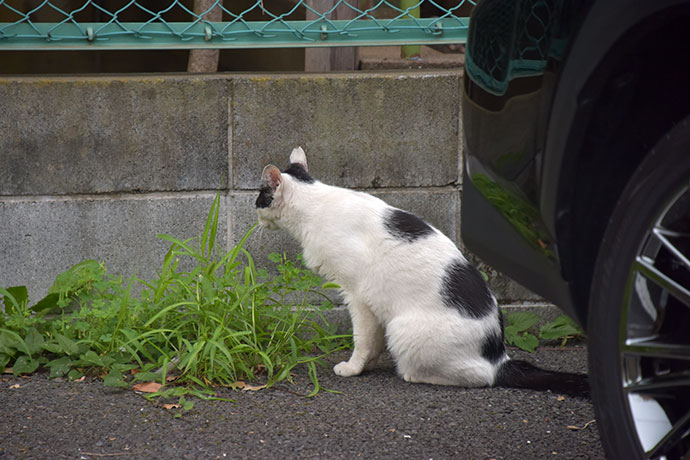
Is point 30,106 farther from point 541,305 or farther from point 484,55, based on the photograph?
point 541,305

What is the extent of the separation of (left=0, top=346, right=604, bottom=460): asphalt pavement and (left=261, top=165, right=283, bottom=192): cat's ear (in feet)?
3.05

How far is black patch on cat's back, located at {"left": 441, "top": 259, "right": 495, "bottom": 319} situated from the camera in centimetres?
338

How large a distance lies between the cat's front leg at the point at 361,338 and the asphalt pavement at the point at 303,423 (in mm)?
75

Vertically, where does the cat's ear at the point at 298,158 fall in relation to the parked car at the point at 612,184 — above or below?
below

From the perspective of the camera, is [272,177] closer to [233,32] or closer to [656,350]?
[233,32]

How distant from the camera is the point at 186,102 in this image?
395 cm

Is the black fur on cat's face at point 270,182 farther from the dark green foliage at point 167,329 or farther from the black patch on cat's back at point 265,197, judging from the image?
the dark green foliage at point 167,329

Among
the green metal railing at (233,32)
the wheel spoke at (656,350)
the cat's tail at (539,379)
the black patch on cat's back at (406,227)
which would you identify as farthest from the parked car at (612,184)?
the green metal railing at (233,32)

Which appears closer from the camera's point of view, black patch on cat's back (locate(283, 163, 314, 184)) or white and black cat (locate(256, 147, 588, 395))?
white and black cat (locate(256, 147, 588, 395))

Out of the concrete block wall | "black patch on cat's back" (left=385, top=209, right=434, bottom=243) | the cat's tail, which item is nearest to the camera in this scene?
the cat's tail

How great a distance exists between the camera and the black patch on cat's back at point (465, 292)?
3385 millimetres

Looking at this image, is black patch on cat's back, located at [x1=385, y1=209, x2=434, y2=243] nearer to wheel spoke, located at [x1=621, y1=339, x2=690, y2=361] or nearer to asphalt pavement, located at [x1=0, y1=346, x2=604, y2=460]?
asphalt pavement, located at [x1=0, y1=346, x2=604, y2=460]

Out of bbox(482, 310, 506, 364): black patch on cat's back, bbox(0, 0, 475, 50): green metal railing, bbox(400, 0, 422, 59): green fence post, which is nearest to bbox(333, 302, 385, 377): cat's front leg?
bbox(482, 310, 506, 364): black patch on cat's back

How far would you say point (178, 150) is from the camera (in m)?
3.99
